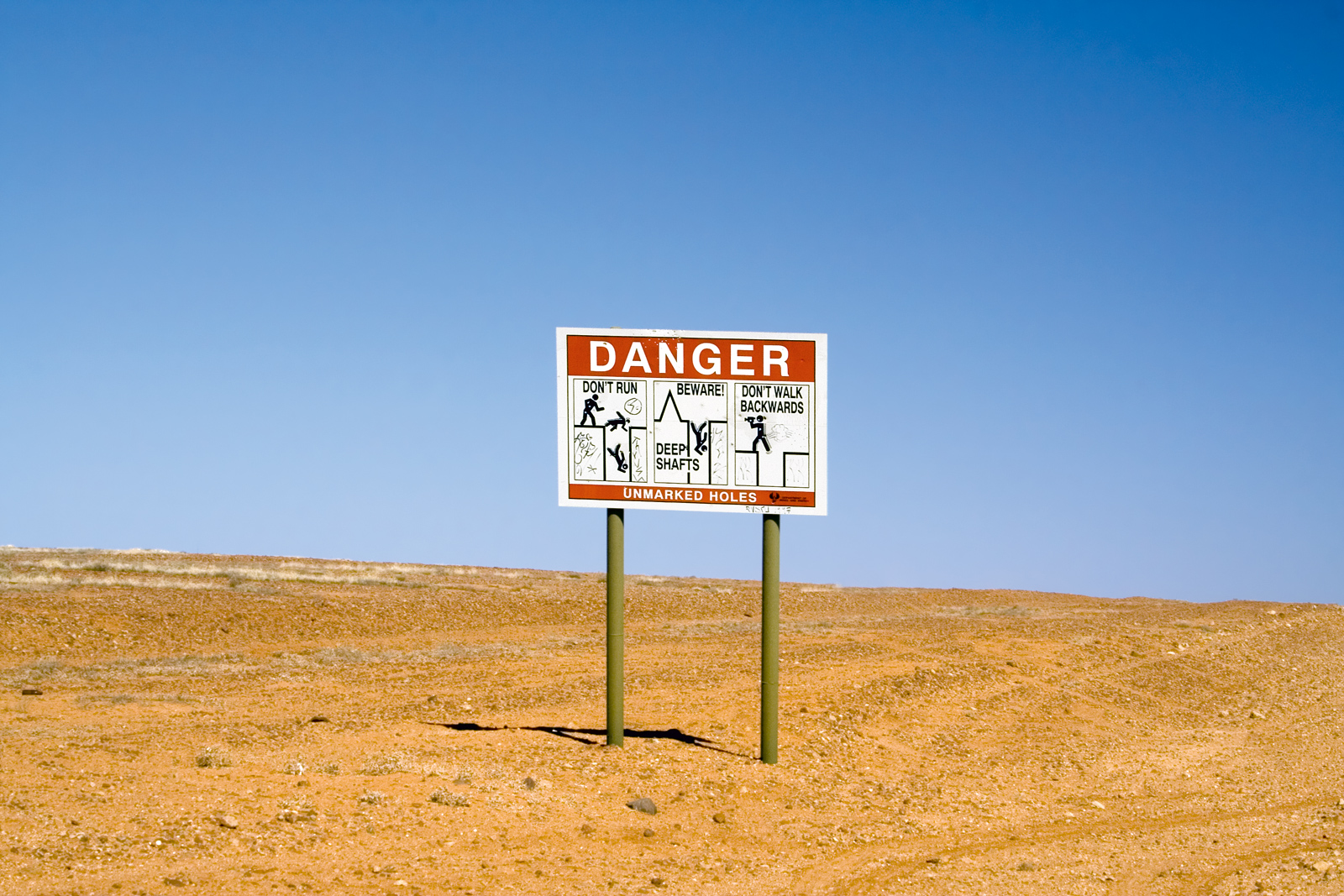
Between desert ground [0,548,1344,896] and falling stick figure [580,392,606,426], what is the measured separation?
12.4 feet

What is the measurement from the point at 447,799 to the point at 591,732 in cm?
409

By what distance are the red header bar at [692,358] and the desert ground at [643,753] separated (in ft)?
14.4

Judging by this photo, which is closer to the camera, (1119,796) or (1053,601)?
(1119,796)

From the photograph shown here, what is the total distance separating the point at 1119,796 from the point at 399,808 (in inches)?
313

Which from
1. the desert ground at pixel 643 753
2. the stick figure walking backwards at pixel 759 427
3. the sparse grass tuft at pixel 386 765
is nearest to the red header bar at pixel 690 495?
the stick figure walking backwards at pixel 759 427

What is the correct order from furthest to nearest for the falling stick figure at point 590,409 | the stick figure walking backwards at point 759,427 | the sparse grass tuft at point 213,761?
the falling stick figure at point 590,409 < the stick figure walking backwards at point 759,427 < the sparse grass tuft at point 213,761

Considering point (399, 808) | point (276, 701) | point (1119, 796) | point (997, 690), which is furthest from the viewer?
point (997, 690)

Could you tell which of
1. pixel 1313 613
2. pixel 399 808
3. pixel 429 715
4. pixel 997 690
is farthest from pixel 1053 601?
pixel 399 808

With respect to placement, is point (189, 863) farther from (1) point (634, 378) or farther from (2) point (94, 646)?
(2) point (94, 646)

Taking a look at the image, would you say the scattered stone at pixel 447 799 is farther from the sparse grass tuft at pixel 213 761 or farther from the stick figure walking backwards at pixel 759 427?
the stick figure walking backwards at pixel 759 427

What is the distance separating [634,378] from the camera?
13867mm

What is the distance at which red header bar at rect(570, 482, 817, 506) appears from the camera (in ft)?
44.6

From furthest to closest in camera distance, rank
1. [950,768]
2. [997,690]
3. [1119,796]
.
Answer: [997,690]
[950,768]
[1119,796]

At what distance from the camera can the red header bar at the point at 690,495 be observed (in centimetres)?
1359
